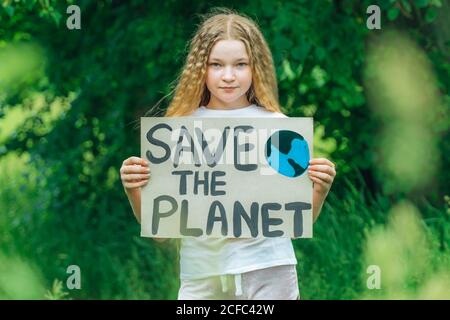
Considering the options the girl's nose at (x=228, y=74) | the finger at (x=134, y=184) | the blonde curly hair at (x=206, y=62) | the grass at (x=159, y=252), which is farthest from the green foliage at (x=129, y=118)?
Result: the finger at (x=134, y=184)

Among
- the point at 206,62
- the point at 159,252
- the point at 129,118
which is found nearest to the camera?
the point at 206,62

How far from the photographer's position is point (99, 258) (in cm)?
527

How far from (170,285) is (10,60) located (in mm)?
1349

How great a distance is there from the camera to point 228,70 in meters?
3.30

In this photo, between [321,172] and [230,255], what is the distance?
38cm

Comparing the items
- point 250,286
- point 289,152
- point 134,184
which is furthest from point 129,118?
point 250,286

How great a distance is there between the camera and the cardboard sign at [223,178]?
3320 millimetres

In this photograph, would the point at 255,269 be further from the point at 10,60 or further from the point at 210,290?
the point at 10,60

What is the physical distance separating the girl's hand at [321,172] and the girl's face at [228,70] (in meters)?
0.32

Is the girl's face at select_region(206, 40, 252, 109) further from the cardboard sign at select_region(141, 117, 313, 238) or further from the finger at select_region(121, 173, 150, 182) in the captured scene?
the finger at select_region(121, 173, 150, 182)

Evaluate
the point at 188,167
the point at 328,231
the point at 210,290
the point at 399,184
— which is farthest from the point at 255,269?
the point at 399,184

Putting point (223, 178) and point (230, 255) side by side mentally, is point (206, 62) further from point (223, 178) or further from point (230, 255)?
point (230, 255)

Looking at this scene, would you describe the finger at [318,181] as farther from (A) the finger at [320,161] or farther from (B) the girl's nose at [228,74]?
(B) the girl's nose at [228,74]

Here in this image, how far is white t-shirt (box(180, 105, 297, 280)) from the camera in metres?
3.22
